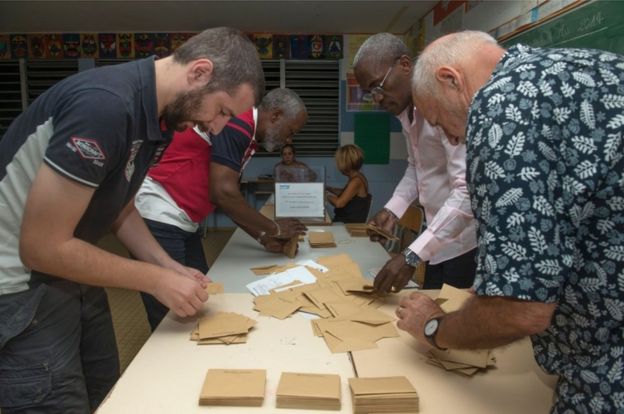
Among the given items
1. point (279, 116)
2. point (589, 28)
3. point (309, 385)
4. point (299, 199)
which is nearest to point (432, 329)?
point (309, 385)

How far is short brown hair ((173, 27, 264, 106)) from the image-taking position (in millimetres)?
1121

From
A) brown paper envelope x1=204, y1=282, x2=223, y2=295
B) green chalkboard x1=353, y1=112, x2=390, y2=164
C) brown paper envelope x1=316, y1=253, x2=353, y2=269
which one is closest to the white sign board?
brown paper envelope x1=316, y1=253, x2=353, y2=269

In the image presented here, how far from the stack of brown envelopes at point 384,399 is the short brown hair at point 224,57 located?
741 millimetres

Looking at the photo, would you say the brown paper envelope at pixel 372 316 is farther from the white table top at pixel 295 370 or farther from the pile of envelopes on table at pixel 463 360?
the pile of envelopes on table at pixel 463 360

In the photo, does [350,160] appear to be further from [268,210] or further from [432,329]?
[432,329]

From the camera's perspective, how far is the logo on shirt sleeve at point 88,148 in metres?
0.91

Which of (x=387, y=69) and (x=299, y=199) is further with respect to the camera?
(x=299, y=199)

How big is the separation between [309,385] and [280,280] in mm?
783

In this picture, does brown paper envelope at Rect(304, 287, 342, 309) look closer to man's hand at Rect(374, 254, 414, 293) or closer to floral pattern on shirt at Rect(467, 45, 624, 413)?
man's hand at Rect(374, 254, 414, 293)

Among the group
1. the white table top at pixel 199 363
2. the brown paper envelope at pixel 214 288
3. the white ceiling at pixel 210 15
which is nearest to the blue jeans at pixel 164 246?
the brown paper envelope at pixel 214 288

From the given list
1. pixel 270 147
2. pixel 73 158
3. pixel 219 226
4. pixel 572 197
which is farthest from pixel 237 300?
pixel 219 226

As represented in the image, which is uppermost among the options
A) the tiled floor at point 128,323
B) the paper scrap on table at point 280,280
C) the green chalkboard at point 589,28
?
the green chalkboard at point 589,28

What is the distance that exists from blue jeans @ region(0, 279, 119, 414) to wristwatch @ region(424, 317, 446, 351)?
2.75 feet

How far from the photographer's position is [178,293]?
1167 mm
